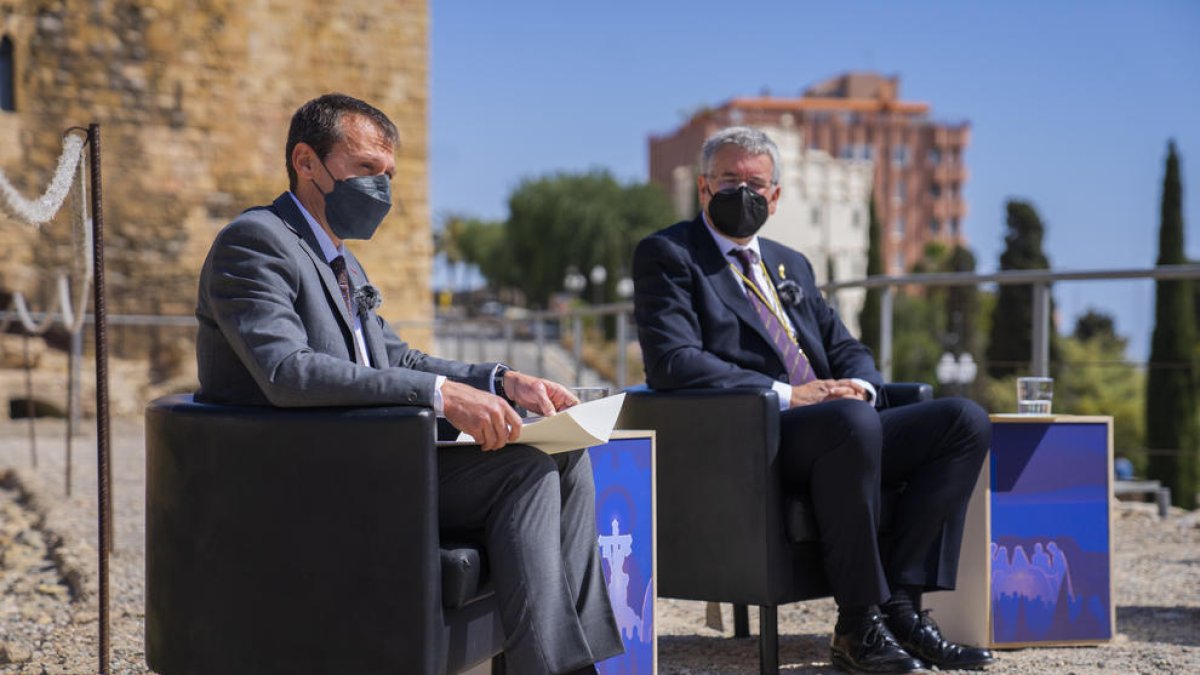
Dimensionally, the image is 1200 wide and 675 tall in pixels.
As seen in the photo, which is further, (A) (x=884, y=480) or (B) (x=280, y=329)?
(A) (x=884, y=480)

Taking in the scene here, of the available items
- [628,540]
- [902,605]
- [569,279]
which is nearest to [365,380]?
[628,540]

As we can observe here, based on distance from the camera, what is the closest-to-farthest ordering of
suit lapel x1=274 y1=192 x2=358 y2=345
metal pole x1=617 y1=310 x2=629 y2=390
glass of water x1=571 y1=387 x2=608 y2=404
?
suit lapel x1=274 y1=192 x2=358 y2=345
glass of water x1=571 y1=387 x2=608 y2=404
metal pole x1=617 y1=310 x2=629 y2=390

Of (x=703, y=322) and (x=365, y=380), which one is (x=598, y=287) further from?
(x=365, y=380)

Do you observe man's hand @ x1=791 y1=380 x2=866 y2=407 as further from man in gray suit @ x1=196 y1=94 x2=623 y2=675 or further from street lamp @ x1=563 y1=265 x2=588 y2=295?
street lamp @ x1=563 y1=265 x2=588 y2=295

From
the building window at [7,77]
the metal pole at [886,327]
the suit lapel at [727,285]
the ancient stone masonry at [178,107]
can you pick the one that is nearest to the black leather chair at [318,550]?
the suit lapel at [727,285]

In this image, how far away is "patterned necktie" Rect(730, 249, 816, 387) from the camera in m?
3.74

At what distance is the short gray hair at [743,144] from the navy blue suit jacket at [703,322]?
17 cm

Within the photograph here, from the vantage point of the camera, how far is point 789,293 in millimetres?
3846

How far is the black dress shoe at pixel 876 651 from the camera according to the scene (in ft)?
10.6

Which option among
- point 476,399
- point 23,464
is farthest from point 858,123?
point 476,399

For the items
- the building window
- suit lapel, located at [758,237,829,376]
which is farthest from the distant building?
suit lapel, located at [758,237,829,376]

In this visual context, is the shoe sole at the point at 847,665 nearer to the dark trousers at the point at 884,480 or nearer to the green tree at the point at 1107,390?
the dark trousers at the point at 884,480

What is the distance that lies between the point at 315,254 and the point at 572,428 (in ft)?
2.00

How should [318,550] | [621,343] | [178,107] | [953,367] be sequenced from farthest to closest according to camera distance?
[178,107] < [953,367] < [621,343] < [318,550]
